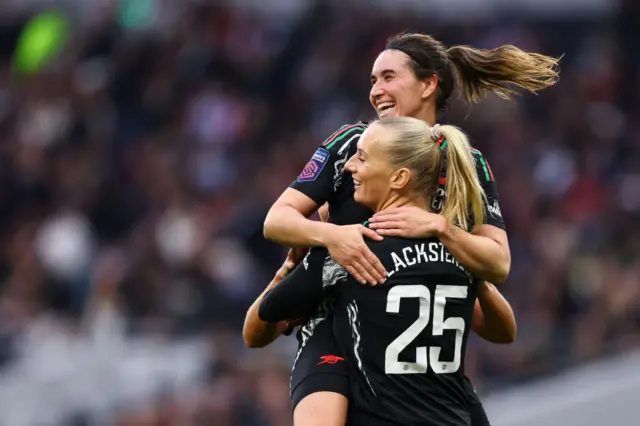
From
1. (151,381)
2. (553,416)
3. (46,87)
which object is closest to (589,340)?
(553,416)

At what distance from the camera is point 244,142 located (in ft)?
37.8

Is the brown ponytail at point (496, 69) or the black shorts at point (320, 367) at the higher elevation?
the brown ponytail at point (496, 69)

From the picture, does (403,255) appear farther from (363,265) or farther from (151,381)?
(151,381)

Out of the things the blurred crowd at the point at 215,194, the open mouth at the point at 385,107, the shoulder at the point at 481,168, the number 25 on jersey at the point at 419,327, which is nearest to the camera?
the number 25 on jersey at the point at 419,327

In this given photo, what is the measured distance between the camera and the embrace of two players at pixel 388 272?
13.3 ft

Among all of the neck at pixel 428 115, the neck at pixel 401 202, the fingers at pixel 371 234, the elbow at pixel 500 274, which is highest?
the neck at pixel 428 115

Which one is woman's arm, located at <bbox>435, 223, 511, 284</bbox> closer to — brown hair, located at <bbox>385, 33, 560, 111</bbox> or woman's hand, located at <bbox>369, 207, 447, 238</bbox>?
woman's hand, located at <bbox>369, 207, 447, 238</bbox>

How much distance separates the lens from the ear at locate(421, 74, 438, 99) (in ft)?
15.7

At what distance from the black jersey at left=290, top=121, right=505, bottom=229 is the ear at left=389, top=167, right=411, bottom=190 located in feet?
0.93

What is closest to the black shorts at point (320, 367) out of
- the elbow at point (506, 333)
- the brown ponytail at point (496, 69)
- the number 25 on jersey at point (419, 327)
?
the number 25 on jersey at point (419, 327)

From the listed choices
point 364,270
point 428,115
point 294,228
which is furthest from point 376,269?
point 428,115

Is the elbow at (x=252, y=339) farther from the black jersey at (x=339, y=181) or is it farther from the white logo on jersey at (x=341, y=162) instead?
the white logo on jersey at (x=341, y=162)

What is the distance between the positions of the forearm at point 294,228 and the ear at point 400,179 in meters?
0.24

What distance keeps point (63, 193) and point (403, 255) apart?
291 inches
